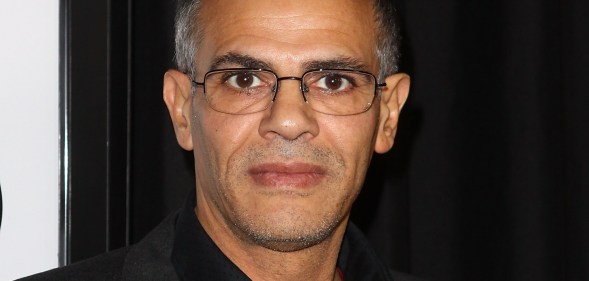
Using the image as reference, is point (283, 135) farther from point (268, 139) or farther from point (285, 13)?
point (285, 13)

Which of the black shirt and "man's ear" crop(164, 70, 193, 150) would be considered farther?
"man's ear" crop(164, 70, 193, 150)

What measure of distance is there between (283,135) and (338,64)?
0.17 meters

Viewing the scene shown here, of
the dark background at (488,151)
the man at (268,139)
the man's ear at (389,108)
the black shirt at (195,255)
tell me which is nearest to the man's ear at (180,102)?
the man at (268,139)

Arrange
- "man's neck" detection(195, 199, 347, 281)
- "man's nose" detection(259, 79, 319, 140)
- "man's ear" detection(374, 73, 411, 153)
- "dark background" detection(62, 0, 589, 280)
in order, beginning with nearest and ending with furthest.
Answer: "man's nose" detection(259, 79, 319, 140) → "man's neck" detection(195, 199, 347, 281) → "man's ear" detection(374, 73, 411, 153) → "dark background" detection(62, 0, 589, 280)

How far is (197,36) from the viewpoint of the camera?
1.74 metres

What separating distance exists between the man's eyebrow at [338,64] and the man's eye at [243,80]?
0.08 metres

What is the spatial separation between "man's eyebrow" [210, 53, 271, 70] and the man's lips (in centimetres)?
16

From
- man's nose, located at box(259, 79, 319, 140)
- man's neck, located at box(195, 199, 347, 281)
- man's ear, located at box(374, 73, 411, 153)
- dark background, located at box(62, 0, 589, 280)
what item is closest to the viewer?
man's nose, located at box(259, 79, 319, 140)

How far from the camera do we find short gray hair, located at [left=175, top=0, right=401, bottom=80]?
175cm

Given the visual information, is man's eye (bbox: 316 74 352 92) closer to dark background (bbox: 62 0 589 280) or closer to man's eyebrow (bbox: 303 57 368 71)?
man's eyebrow (bbox: 303 57 368 71)
